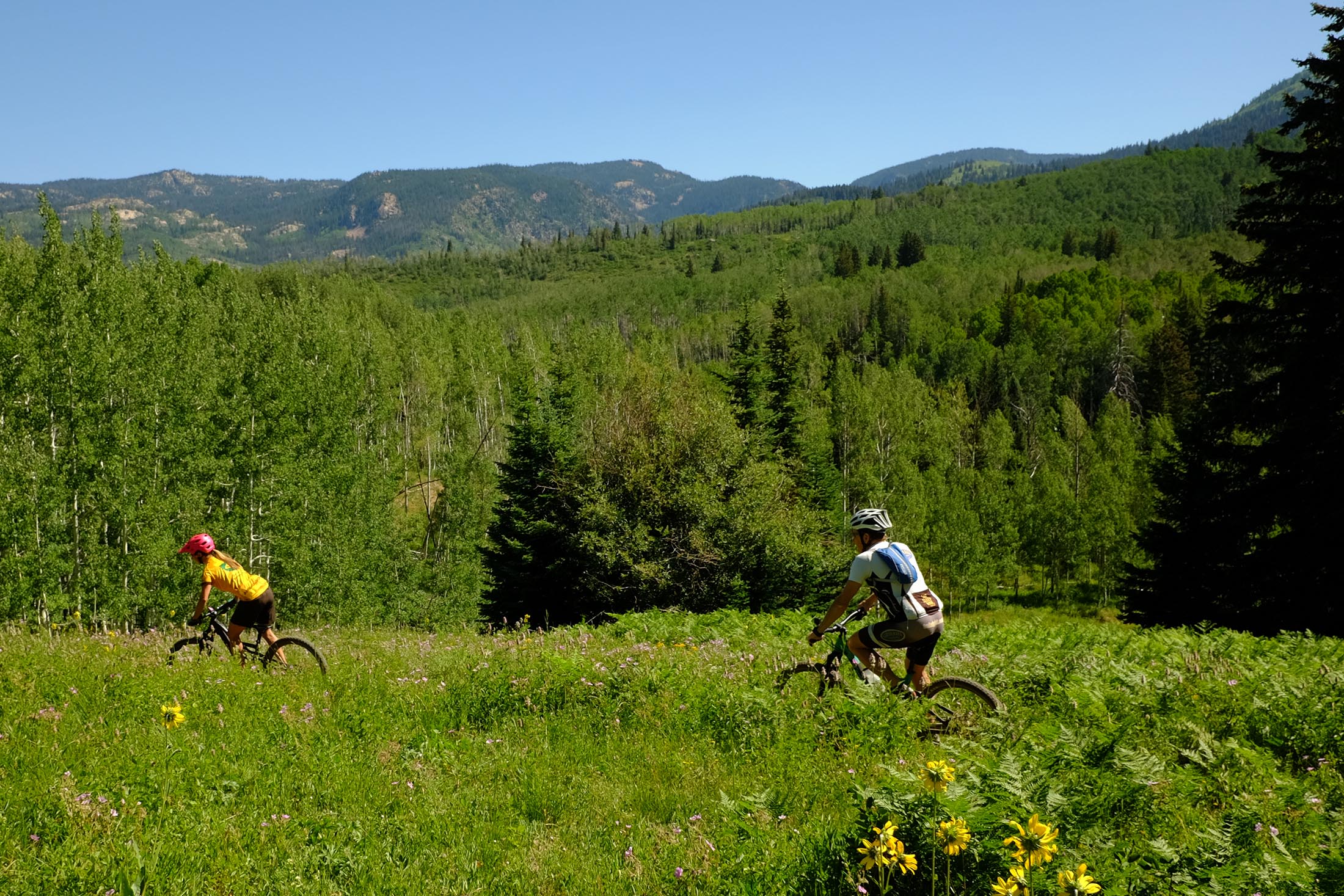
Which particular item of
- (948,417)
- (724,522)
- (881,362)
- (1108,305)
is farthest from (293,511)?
(1108,305)

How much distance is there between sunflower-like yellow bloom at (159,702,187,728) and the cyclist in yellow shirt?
2.46 m

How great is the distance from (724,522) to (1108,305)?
13995 centimetres

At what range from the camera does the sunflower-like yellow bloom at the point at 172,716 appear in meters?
6.33

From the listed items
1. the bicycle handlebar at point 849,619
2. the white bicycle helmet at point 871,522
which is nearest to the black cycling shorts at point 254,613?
the bicycle handlebar at point 849,619

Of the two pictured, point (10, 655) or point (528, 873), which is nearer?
point (528, 873)

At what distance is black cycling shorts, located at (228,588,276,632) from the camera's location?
957 centimetres

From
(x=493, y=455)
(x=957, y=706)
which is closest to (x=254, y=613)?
(x=957, y=706)

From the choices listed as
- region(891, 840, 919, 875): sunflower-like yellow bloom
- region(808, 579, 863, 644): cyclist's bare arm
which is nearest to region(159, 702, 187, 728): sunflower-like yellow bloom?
region(808, 579, 863, 644): cyclist's bare arm

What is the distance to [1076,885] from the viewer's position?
2896 mm

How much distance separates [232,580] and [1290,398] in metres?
18.9

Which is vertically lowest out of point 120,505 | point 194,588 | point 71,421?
point 194,588

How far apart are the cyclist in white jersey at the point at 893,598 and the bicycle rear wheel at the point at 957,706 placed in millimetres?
180

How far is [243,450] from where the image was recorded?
43438 mm

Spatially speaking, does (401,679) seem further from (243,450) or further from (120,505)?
(243,450)
